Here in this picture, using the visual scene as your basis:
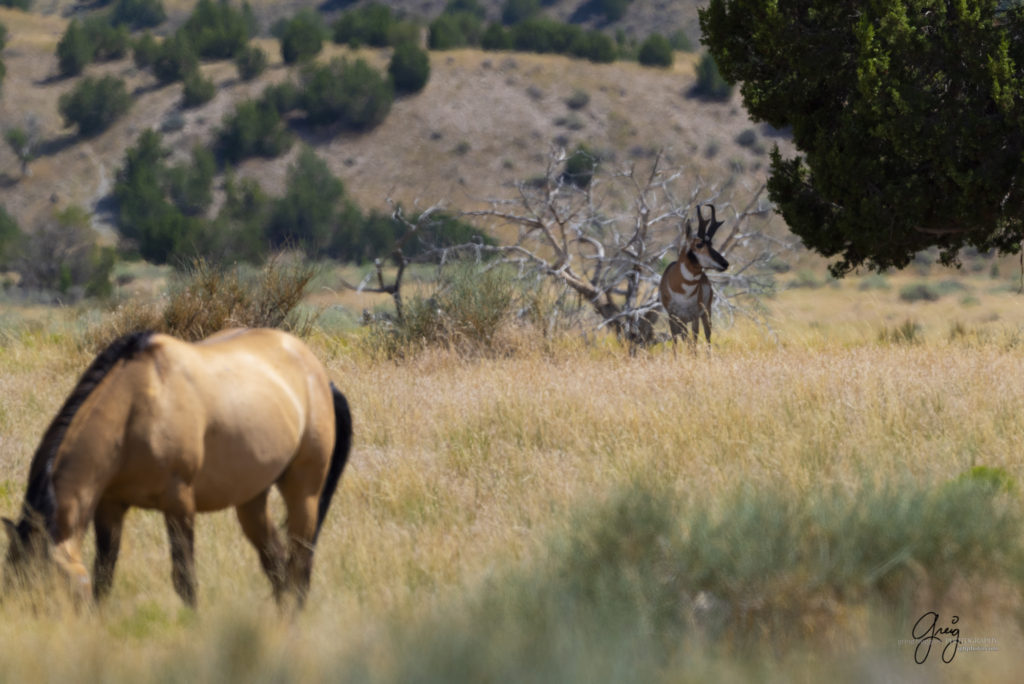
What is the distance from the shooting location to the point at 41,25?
238 feet

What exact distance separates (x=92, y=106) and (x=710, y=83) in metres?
33.5

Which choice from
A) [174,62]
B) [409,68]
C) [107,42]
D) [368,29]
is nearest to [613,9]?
[368,29]

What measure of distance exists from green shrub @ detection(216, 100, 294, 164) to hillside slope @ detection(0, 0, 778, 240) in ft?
2.74

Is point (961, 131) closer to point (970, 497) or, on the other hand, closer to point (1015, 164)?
point (1015, 164)

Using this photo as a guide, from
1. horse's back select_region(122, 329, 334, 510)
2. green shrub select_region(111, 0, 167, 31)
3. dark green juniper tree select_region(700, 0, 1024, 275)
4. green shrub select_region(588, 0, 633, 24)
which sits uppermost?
horse's back select_region(122, 329, 334, 510)

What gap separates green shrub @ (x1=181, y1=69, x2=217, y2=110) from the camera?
60156 mm

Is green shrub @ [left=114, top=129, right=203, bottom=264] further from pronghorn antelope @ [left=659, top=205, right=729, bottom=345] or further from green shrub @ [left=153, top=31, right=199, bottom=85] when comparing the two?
pronghorn antelope @ [left=659, top=205, right=729, bottom=345]

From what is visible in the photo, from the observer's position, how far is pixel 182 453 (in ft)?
11.8

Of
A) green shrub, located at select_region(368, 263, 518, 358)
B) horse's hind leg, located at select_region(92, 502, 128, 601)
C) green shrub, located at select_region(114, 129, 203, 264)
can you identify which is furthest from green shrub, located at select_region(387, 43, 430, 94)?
horse's hind leg, located at select_region(92, 502, 128, 601)

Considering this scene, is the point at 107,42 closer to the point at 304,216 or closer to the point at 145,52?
the point at 145,52

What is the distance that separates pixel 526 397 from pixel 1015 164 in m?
6.43

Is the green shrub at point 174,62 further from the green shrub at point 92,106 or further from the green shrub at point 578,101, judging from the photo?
the green shrub at point 578,101

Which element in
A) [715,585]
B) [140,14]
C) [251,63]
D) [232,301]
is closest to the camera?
[715,585]

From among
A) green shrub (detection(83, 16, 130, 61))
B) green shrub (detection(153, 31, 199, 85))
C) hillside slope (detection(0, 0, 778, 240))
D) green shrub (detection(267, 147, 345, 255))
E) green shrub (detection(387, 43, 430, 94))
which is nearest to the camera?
green shrub (detection(267, 147, 345, 255))
